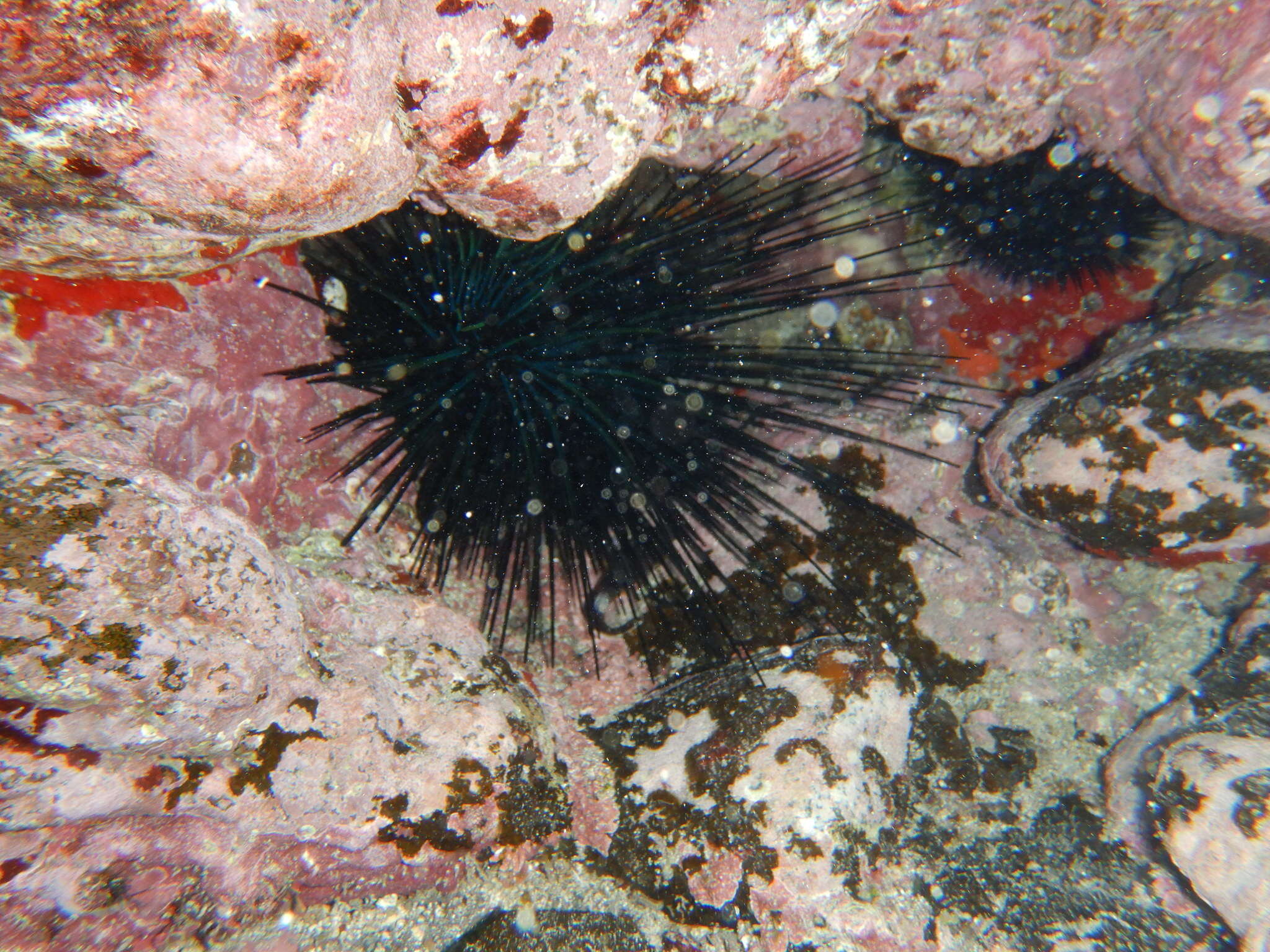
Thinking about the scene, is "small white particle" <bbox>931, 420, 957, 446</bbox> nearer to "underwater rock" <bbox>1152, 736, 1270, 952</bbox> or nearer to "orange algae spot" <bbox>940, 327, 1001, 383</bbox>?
"orange algae spot" <bbox>940, 327, 1001, 383</bbox>

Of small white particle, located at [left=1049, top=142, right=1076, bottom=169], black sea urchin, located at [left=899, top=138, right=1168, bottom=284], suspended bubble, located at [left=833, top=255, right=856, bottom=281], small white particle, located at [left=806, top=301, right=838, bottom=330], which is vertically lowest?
small white particle, located at [left=806, top=301, right=838, bottom=330]

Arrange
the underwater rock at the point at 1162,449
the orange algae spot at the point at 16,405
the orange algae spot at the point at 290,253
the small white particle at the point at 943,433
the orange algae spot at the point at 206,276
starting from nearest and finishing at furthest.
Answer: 1. the orange algae spot at the point at 16,405
2. the orange algae spot at the point at 206,276
3. the orange algae spot at the point at 290,253
4. the underwater rock at the point at 1162,449
5. the small white particle at the point at 943,433

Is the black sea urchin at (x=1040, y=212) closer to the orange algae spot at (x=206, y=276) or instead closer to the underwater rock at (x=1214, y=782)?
the underwater rock at (x=1214, y=782)

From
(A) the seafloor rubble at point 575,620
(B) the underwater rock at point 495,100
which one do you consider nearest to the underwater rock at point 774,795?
(A) the seafloor rubble at point 575,620

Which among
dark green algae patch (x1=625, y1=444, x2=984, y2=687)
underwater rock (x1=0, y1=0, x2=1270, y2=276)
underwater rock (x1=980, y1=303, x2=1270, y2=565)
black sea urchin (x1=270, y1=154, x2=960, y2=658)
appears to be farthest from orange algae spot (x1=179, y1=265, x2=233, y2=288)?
underwater rock (x1=980, y1=303, x2=1270, y2=565)

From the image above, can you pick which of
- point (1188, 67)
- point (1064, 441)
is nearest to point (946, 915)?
point (1064, 441)

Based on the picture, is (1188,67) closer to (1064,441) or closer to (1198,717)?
(1064,441)

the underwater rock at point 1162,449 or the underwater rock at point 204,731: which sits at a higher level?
the underwater rock at point 1162,449

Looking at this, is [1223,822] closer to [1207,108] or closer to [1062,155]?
[1207,108]
